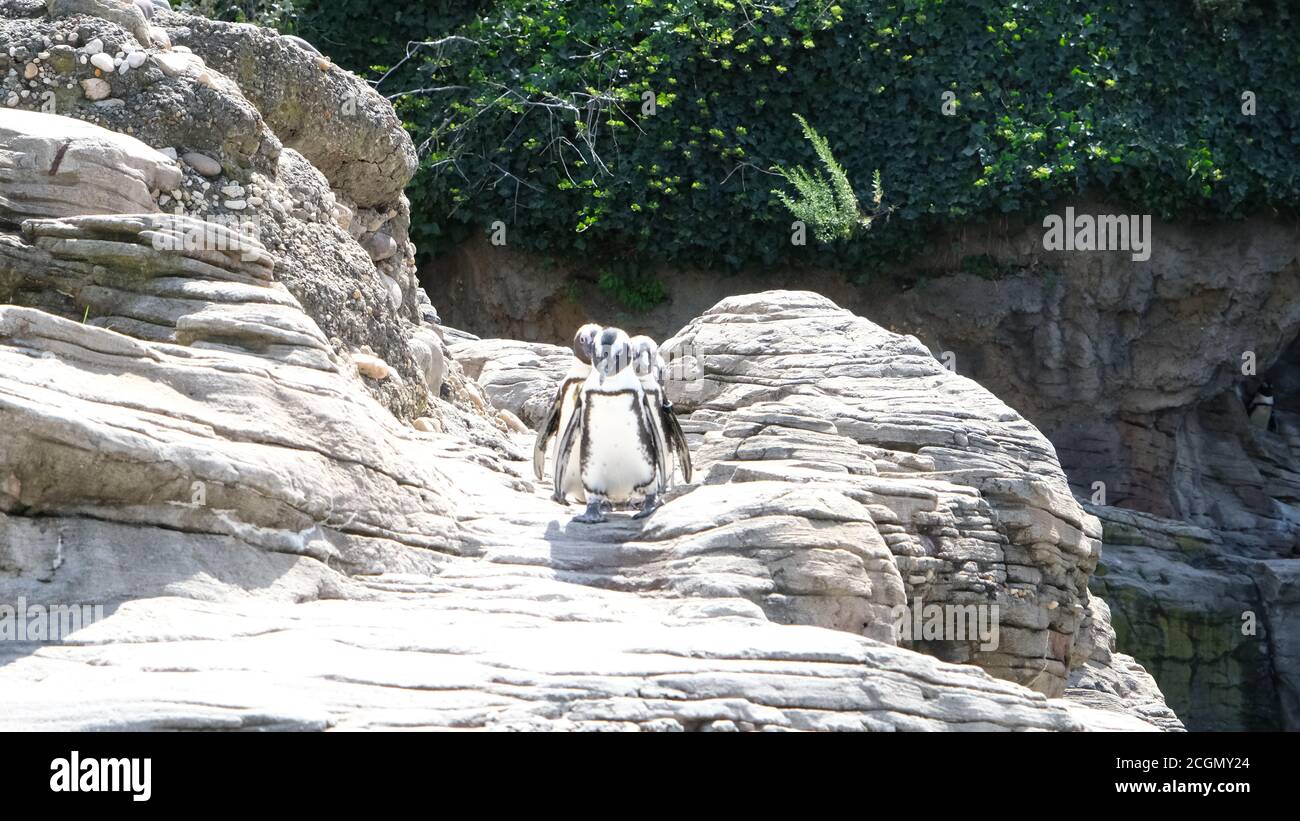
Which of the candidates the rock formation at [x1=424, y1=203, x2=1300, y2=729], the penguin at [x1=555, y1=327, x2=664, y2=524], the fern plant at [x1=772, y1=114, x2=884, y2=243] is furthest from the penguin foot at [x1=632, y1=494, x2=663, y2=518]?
the rock formation at [x1=424, y1=203, x2=1300, y2=729]

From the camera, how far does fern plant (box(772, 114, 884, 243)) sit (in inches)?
596

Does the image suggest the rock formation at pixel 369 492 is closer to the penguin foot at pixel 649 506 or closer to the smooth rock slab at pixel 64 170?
the smooth rock slab at pixel 64 170

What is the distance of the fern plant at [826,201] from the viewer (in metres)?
15.1

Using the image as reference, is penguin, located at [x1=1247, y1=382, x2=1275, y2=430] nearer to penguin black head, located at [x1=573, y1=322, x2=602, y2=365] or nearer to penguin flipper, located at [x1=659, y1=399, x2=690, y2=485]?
penguin flipper, located at [x1=659, y1=399, x2=690, y2=485]

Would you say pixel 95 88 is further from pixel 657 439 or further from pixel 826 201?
pixel 826 201

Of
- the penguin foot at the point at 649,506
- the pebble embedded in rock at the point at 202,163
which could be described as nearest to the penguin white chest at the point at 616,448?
the penguin foot at the point at 649,506

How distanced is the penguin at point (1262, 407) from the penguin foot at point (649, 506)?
12507 millimetres

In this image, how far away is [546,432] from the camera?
7.78m

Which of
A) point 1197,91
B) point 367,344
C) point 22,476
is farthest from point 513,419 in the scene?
point 1197,91

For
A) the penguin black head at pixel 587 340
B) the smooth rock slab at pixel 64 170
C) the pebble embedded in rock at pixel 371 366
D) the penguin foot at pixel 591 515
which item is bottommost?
the penguin foot at pixel 591 515

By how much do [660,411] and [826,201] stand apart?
8108 mm

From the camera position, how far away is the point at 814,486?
22.7ft

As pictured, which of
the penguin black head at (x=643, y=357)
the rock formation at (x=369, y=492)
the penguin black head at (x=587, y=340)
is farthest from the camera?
the penguin black head at (x=643, y=357)

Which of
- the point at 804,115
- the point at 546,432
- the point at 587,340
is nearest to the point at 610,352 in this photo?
the point at 587,340
